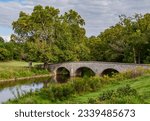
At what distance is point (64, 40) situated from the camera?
69.6 meters

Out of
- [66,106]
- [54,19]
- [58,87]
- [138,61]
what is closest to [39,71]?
[54,19]

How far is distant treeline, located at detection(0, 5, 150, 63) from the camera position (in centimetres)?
6606

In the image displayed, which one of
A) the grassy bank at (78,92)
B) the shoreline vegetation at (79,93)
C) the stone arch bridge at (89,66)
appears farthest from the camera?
the stone arch bridge at (89,66)

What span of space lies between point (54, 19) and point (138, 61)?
51.1 feet

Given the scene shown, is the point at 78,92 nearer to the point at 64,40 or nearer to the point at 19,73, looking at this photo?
the point at 19,73

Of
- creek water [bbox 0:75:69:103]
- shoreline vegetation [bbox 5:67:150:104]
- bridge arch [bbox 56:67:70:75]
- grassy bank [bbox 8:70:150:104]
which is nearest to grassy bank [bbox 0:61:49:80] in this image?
creek water [bbox 0:75:69:103]

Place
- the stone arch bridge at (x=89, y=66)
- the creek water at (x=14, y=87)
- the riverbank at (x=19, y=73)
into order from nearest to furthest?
1. the creek water at (x=14, y=87)
2. the riverbank at (x=19, y=73)
3. the stone arch bridge at (x=89, y=66)

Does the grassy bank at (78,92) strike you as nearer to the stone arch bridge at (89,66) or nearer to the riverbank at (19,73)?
the riverbank at (19,73)

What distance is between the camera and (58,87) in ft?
72.7

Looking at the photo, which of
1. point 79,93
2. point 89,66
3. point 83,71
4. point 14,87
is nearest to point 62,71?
point 83,71

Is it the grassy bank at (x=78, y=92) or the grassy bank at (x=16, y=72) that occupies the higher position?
the grassy bank at (x=16, y=72)

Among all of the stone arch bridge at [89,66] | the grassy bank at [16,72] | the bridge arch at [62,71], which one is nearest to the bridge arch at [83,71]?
the stone arch bridge at [89,66]

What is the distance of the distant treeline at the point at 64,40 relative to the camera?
66062mm

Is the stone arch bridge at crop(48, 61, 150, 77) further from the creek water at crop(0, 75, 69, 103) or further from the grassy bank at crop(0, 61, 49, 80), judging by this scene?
the creek water at crop(0, 75, 69, 103)
